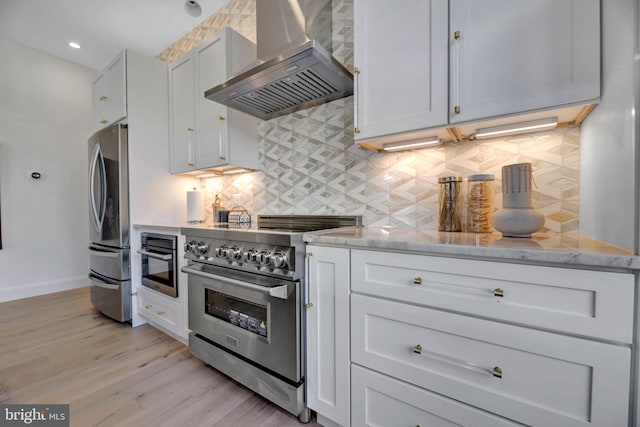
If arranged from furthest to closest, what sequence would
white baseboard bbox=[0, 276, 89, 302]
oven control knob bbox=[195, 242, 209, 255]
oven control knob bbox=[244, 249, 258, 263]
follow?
white baseboard bbox=[0, 276, 89, 302], oven control knob bbox=[195, 242, 209, 255], oven control knob bbox=[244, 249, 258, 263]

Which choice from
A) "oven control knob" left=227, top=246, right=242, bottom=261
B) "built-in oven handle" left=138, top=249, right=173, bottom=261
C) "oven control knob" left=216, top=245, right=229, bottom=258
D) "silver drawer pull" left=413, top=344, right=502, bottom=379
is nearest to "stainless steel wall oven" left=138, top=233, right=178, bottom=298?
"built-in oven handle" left=138, top=249, right=173, bottom=261

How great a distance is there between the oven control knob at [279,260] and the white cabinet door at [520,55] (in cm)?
96

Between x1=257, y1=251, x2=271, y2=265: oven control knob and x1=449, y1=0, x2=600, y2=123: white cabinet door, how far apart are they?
104 cm

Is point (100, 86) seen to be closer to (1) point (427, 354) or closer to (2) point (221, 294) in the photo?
(2) point (221, 294)

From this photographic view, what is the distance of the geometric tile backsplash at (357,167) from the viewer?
1.16 m

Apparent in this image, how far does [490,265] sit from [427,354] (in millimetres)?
391

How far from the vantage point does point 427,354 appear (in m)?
0.91

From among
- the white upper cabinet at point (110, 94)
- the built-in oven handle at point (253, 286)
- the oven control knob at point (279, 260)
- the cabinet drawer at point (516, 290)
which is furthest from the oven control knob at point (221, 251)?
the white upper cabinet at point (110, 94)

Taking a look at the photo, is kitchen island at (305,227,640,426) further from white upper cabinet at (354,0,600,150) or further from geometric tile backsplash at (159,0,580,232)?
white upper cabinet at (354,0,600,150)

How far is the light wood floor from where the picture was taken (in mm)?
1278

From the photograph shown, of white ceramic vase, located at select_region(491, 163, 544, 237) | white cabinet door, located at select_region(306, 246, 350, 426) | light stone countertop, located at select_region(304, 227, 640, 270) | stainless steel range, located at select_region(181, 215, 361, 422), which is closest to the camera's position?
light stone countertop, located at select_region(304, 227, 640, 270)

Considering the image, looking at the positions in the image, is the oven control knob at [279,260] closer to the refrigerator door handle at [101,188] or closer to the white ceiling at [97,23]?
the refrigerator door handle at [101,188]

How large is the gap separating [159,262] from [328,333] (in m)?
1.65

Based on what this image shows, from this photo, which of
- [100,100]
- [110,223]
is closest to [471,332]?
[110,223]
